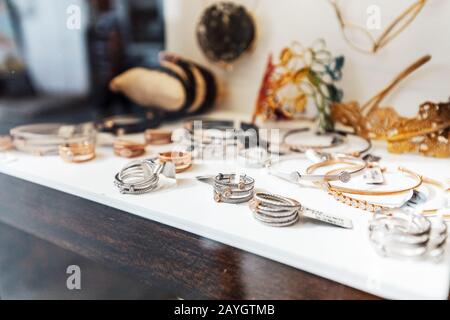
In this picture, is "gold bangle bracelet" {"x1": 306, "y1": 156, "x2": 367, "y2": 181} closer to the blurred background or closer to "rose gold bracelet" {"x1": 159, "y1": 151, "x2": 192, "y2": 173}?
"rose gold bracelet" {"x1": 159, "y1": 151, "x2": 192, "y2": 173}

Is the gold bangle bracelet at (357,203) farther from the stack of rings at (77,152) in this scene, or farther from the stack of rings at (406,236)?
the stack of rings at (77,152)

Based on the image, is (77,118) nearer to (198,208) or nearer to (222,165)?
(222,165)

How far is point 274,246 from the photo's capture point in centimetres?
44

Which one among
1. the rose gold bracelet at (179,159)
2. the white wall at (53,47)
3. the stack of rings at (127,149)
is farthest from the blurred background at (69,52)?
the rose gold bracelet at (179,159)

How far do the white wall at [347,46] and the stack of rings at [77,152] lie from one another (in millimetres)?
534

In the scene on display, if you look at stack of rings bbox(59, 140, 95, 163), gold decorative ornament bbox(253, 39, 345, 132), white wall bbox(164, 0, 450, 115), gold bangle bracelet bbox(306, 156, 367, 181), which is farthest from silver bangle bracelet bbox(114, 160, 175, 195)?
white wall bbox(164, 0, 450, 115)

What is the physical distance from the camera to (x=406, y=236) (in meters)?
0.40

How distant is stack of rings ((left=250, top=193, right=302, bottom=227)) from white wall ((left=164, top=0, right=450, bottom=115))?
54cm

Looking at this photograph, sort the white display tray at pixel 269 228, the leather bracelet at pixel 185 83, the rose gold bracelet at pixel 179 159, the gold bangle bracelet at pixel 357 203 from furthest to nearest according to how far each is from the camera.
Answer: the leather bracelet at pixel 185 83 < the rose gold bracelet at pixel 179 159 < the gold bangle bracelet at pixel 357 203 < the white display tray at pixel 269 228

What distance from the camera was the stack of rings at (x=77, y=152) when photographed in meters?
0.70

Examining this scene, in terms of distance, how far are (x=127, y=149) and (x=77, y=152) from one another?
0.09m

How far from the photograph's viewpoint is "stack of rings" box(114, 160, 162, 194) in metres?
0.57
